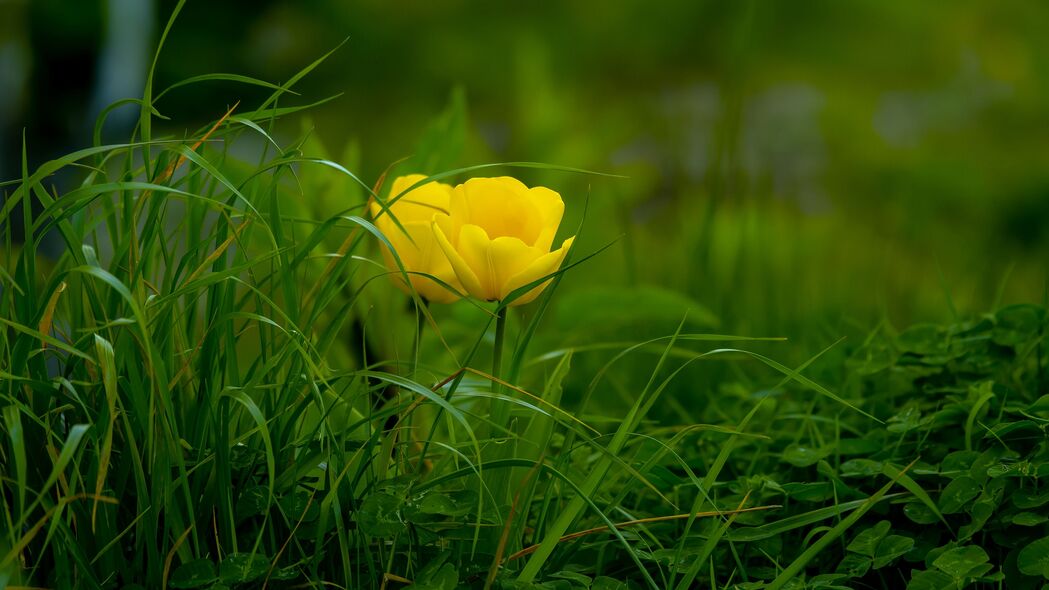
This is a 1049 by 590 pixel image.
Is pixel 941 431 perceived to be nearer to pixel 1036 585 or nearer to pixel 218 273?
pixel 1036 585

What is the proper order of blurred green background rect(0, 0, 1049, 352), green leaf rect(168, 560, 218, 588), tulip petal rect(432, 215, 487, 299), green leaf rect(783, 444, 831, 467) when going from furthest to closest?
1. blurred green background rect(0, 0, 1049, 352)
2. green leaf rect(783, 444, 831, 467)
3. tulip petal rect(432, 215, 487, 299)
4. green leaf rect(168, 560, 218, 588)

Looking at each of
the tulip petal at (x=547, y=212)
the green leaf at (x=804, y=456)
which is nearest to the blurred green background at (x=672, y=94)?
the green leaf at (x=804, y=456)

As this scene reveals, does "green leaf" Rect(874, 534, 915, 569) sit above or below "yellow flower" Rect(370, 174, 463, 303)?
below

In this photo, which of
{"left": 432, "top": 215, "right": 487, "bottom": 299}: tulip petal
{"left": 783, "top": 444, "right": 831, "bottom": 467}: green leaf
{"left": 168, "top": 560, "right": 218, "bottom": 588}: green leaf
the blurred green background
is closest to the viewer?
{"left": 168, "top": 560, "right": 218, "bottom": 588}: green leaf

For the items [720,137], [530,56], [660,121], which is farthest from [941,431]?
[660,121]

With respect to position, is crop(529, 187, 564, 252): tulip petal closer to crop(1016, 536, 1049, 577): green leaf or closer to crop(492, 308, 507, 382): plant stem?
crop(492, 308, 507, 382): plant stem

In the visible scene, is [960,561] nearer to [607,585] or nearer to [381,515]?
[607,585]

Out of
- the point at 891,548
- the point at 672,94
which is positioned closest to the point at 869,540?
the point at 891,548

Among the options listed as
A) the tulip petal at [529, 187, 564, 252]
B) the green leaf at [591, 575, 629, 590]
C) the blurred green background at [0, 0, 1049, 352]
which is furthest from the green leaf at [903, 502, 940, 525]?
the blurred green background at [0, 0, 1049, 352]
